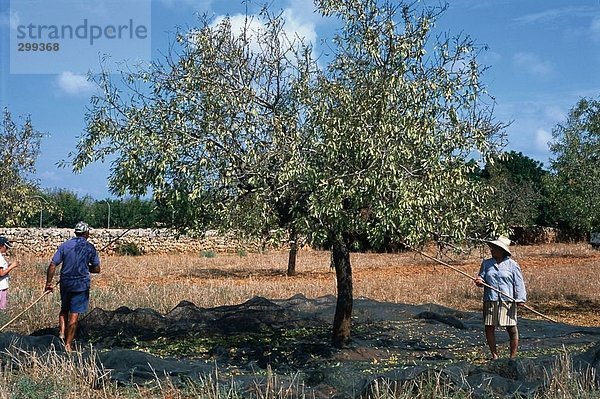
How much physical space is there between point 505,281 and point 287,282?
37.0 ft

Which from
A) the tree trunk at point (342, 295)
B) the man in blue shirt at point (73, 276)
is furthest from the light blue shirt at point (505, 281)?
the man in blue shirt at point (73, 276)

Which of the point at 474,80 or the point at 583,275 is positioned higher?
the point at 474,80

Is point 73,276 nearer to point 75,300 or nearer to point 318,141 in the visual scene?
point 75,300

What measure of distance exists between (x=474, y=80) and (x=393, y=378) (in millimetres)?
4126

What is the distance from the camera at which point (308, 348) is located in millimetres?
10125

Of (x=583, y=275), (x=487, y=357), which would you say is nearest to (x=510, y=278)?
(x=487, y=357)

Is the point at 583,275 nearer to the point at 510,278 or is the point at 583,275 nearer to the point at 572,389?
the point at 510,278

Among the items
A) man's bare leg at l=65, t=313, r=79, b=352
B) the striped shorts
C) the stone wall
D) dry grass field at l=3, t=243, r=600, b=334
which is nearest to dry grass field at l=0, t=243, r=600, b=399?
dry grass field at l=3, t=243, r=600, b=334

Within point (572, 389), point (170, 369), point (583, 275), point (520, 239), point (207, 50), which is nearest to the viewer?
point (572, 389)

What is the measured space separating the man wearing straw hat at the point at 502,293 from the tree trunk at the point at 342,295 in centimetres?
178

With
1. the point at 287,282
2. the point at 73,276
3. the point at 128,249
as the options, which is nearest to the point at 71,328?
the point at 73,276

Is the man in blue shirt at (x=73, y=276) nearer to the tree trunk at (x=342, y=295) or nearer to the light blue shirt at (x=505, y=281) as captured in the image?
the tree trunk at (x=342, y=295)

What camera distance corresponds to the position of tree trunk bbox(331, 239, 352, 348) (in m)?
10.0

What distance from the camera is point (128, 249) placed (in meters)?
33.7
